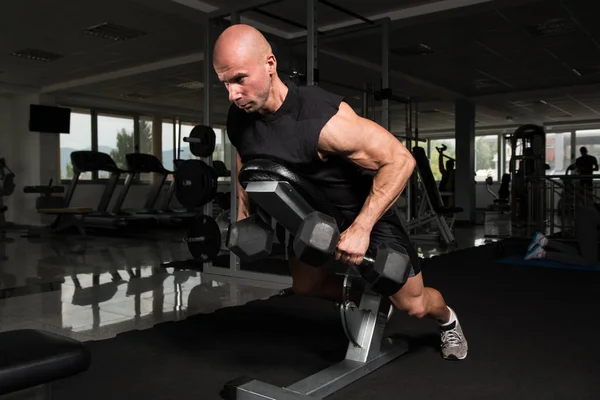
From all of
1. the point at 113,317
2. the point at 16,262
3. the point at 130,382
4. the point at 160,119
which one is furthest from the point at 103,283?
the point at 160,119

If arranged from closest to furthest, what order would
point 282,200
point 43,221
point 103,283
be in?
point 282,200 → point 103,283 → point 43,221

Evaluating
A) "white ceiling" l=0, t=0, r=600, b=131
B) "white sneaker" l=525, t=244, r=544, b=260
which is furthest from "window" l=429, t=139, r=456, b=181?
"white sneaker" l=525, t=244, r=544, b=260

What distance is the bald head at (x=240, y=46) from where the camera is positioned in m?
1.29

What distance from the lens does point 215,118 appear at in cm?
1141

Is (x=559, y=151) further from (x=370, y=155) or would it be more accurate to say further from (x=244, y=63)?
(x=244, y=63)

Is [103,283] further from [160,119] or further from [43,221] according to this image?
[160,119]

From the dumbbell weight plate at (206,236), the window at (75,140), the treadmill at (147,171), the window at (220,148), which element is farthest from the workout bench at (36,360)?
the window at (220,148)

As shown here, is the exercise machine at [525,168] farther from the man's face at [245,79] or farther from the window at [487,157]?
the window at [487,157]

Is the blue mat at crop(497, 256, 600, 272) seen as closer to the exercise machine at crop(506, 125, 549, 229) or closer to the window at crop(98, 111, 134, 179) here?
the exercise machine at crop(506, 125, 549, 229)

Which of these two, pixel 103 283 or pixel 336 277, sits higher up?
pixel 336 277

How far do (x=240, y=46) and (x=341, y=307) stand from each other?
2.87 ft

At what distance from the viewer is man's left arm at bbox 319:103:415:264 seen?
4.49ft

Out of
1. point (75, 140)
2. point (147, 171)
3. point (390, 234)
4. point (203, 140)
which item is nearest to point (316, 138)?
point (390, 234)

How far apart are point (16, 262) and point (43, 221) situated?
15.3 ft
